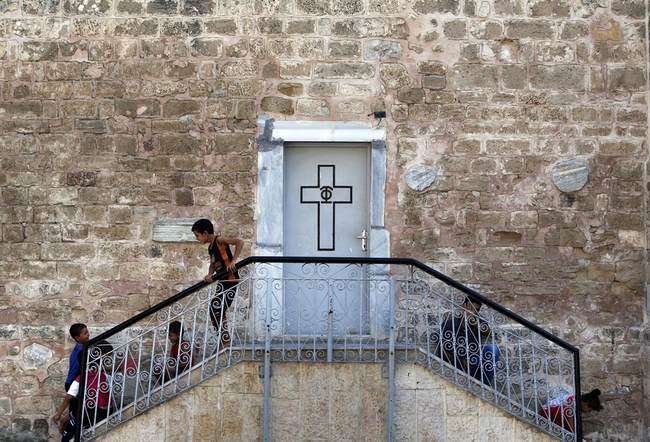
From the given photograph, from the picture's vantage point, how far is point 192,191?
9.66 metres

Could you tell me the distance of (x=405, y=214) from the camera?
31.7 feet

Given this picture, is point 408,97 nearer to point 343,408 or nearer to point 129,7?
point 129,7

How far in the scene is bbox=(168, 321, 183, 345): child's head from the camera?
28.4ft

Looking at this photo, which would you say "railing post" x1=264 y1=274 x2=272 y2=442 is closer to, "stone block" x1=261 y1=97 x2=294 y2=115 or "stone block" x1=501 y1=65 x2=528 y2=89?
"stone block" x1=261 y1=97 x2=294 y2=115

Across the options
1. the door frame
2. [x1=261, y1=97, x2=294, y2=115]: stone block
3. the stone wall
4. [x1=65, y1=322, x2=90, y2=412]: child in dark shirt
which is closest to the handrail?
[x1=65, y1=322, x2=90, y2=412]: child in dark shirt

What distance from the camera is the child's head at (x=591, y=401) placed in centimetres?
940

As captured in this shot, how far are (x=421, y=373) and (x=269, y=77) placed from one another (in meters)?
3.29

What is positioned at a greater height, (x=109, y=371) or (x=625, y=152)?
(x=625, y=152)

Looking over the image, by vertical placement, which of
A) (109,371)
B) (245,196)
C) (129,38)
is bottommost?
(109,371)

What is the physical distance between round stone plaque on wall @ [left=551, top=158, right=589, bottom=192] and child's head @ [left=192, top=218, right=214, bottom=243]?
10.8ft

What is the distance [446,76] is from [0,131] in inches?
168

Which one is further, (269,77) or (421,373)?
(269,77)

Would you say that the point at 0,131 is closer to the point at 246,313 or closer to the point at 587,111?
the point at 246,313

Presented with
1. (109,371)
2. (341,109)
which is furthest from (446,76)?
(109,371)
